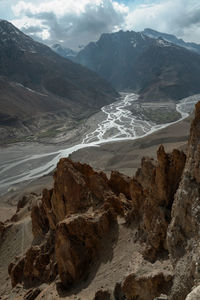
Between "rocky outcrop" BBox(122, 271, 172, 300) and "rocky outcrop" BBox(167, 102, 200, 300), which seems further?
"rocky outcrop" BBox(122, 271, 172, 300)

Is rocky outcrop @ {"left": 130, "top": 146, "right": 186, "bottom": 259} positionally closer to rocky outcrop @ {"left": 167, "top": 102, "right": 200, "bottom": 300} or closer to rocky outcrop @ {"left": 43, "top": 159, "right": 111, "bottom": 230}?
rocky outcrop @ {"left": 167, "top": 102, "right": 200, "bottom": 300}

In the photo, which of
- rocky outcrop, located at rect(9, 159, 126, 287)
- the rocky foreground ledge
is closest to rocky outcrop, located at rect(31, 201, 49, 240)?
rocky outcrop, located at rect(9, 159, 126, 287)

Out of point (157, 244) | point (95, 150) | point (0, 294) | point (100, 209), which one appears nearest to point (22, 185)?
point (95, 150)

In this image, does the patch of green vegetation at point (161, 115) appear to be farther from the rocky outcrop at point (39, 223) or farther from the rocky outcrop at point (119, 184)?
the rocky outcrop at point (119, 184)

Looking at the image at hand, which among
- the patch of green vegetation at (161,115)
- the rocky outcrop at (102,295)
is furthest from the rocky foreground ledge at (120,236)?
the patch of green vegetation at (161,115)

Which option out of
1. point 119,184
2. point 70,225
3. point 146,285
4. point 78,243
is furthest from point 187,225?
point 119,184

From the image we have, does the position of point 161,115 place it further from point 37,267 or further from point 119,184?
point 37,267

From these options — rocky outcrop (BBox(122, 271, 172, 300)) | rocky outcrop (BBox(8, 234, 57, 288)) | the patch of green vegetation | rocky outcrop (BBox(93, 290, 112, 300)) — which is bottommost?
rocky outcrop (BBox(8, 234, 57, 288))
